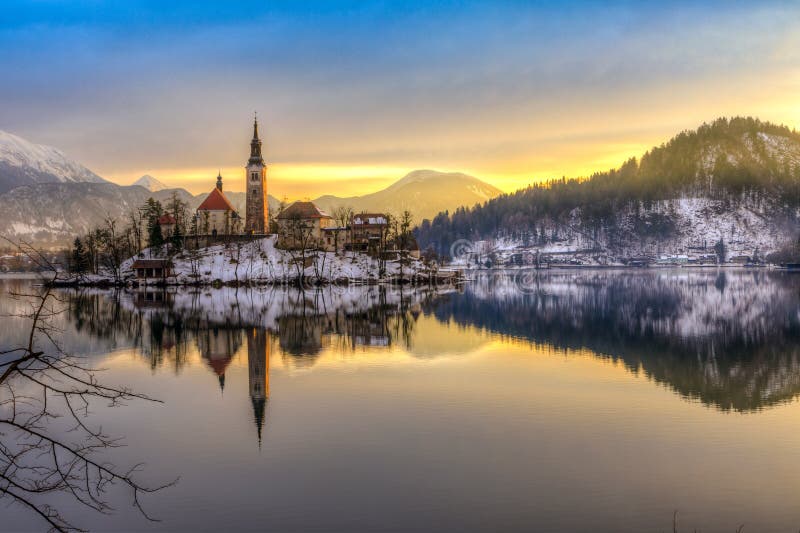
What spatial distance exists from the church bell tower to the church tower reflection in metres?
94.8

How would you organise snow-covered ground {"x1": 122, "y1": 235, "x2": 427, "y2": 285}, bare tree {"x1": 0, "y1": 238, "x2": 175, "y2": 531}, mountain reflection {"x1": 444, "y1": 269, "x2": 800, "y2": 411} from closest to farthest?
bare tree {"x1": 0, "y1": 238, "x2": 175, "y2": 531}, mountain reflection {"x1": 444, "y1": 269, "x2": 800, "y2": 411}, snow-covered ground {"x1": 122, "y1": 235, "x2": 427, "y2": 285}

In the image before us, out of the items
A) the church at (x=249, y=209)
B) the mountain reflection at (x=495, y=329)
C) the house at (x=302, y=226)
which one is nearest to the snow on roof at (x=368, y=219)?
the house at (x=302, y=226)

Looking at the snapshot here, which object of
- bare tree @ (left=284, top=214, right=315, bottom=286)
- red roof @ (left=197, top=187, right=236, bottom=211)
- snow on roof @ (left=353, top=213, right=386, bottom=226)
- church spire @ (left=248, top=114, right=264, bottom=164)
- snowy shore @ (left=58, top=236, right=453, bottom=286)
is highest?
church spire @ (left=248, top=114, right=264, bottom=164)

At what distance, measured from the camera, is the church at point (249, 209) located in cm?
14975

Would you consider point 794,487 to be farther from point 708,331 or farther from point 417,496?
point 708,331

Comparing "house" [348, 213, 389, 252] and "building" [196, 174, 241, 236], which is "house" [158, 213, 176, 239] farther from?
"house" [348, 213, 389, 252]

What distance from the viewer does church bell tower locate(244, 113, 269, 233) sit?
14988 cm

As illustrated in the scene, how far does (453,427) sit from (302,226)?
4729 inches

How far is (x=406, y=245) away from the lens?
157250 millimetres

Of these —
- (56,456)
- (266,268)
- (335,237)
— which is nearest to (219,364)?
(56,456)

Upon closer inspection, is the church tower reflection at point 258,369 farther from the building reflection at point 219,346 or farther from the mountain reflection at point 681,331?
the mountain reflection at point 681,331

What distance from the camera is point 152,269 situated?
430 feet

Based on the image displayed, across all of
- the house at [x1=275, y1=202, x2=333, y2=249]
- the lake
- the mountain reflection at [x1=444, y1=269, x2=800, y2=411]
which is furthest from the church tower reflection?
the house at [x1=275, y1=202, x2=333, y2=249]

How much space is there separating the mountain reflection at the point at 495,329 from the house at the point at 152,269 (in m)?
31.7
